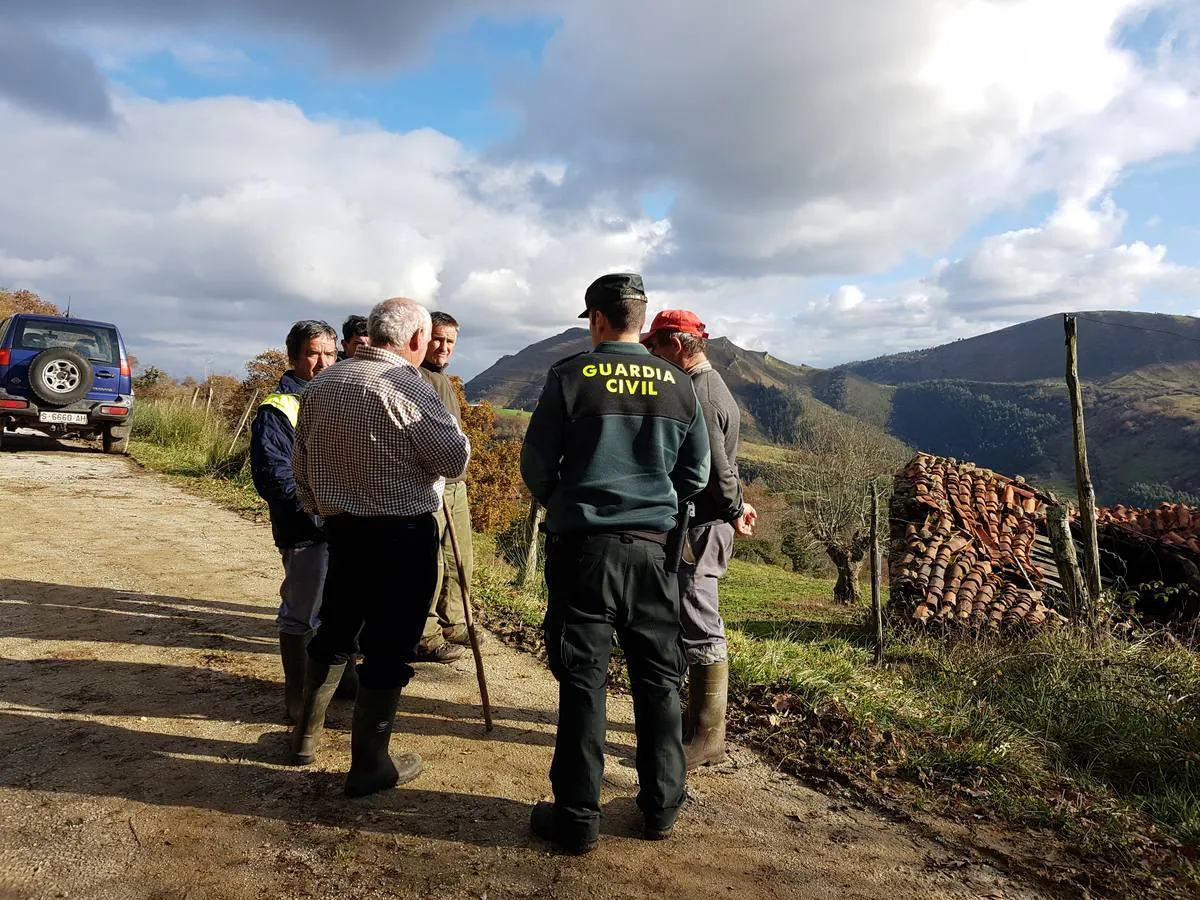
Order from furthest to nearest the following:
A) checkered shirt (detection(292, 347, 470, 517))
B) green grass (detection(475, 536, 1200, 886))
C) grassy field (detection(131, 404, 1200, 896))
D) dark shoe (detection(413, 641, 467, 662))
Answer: dark shoe (detection(413, 641, 467, 662))
green grass (detection(475, 536, 1200, 886))
grassy field (detection(131, 404, 1200, 896))
checkered shirt (detection(292, 347, 470, 517))

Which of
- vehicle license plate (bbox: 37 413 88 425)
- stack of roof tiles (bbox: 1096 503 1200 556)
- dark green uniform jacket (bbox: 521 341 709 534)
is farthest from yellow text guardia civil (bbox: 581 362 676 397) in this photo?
vehicle license plate (bbox: 37 413 88 425)

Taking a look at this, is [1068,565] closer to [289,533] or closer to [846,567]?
[289,533]

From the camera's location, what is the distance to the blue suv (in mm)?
11445

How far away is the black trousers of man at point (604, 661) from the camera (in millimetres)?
2699

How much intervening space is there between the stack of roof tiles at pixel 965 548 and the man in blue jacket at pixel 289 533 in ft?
25.5

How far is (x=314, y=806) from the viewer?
2908mm

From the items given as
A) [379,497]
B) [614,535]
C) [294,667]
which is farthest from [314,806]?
[614,535]

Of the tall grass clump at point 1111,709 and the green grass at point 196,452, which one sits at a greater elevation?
the green grass at point 196,452

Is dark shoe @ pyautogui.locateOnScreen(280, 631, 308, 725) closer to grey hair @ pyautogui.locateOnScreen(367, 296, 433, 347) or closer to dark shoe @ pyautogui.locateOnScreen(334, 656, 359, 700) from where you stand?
A: dark shoe @ pyautogui.locateOnScreen(334, 656, 359, 700)

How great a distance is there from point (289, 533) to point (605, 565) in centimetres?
166

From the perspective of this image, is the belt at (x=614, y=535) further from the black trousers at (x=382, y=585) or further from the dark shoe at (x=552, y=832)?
the dark shoe at (x=552, y=832)

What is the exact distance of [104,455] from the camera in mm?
13047

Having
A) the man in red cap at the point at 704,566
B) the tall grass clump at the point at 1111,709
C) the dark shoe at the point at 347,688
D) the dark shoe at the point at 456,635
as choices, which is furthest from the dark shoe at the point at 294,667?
the tall grass clump at the point at 1111,709

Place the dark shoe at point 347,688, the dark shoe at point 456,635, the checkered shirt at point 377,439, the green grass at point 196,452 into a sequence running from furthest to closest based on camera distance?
the green grass at point 196,452 → the dark shoe at point 456,635 → the dark shoe at point 347,688 → the checkered shirt at point 377,439
